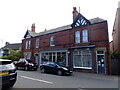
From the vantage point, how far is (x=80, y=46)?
14.8m

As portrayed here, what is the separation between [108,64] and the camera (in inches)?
499

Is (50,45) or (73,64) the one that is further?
(50,45)

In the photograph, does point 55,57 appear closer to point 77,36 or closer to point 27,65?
point 27,65

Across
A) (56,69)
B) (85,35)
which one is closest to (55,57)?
(56,69)

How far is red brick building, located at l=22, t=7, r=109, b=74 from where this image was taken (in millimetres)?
13320

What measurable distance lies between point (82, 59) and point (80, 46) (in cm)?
191

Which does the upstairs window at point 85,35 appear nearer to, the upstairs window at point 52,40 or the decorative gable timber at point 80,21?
the decorative gable timber at point 80,21

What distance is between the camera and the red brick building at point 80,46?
13.3m

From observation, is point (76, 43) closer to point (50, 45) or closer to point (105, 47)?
point (105, 47)

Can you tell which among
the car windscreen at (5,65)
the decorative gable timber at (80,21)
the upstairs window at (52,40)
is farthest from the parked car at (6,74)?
the upstairs window at (52,40)

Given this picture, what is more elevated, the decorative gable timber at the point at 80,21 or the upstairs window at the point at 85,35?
the decorative gable timber at the point at 80,21

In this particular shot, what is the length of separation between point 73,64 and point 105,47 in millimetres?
5269

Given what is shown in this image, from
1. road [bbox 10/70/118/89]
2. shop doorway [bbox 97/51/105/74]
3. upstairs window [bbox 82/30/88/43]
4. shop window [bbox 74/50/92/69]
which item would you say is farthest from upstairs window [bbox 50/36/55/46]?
road [bbox 10/70/118/89]

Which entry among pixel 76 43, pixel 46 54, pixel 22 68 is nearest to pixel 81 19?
pixel 76 43
